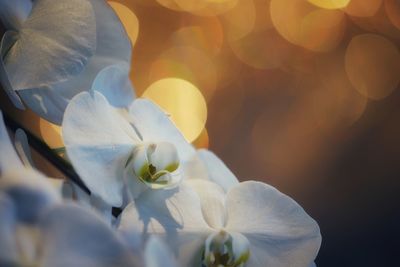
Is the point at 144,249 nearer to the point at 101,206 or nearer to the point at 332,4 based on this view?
the point at 101,206

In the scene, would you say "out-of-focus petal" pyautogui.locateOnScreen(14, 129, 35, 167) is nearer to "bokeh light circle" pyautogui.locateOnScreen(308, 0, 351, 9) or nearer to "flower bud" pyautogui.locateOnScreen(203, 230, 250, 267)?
"flower bud" pyautogui.locateOnScreen(203, 230, 250, 267)

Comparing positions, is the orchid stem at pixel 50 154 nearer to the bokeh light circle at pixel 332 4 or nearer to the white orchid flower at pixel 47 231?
the white orchid flower at pixel 47 231

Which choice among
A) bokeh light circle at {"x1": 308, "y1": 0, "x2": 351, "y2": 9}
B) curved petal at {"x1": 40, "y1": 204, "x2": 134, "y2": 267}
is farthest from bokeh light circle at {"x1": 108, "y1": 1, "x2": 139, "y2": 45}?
curved petal at {"x1": 40, "y1": 204, "x2": 134, "y2": 267}

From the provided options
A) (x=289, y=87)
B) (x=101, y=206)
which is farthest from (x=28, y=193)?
(x=289, y=87)

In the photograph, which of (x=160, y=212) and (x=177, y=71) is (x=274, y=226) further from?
(x=177, y=71)

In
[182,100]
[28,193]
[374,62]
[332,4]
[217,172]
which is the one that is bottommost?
[182,100]
